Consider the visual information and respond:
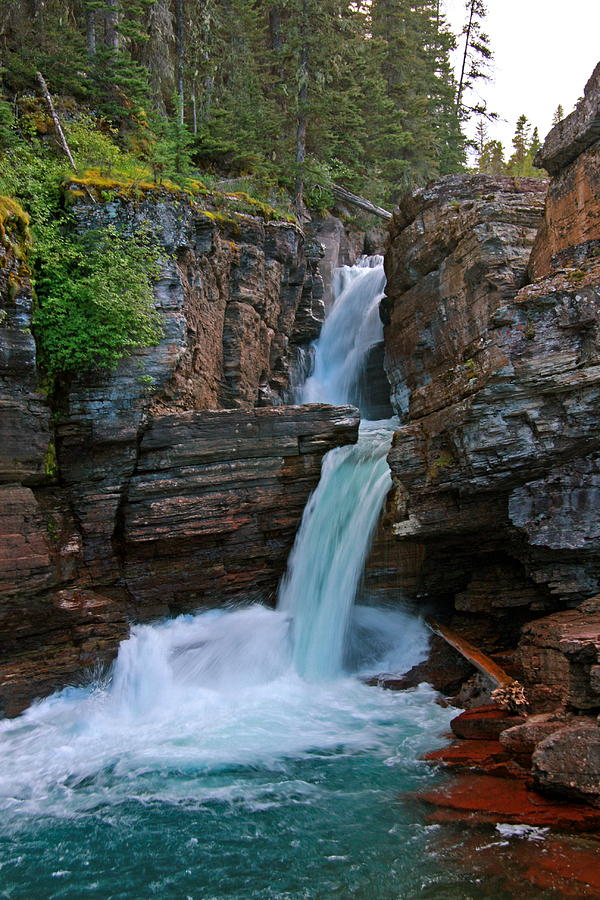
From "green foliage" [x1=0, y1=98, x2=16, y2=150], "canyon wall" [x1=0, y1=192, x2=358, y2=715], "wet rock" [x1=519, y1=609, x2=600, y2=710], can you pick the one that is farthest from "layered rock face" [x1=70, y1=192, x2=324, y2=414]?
"wet rock" [x1=519, y1=609, x2=600, y2=710]

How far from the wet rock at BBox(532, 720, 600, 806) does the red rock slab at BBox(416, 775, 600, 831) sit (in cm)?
19

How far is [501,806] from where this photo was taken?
686cm

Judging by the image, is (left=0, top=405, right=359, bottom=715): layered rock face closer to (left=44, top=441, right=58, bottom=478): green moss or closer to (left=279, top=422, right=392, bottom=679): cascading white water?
(left=44, top=441, right=58, bottom=478): green moss

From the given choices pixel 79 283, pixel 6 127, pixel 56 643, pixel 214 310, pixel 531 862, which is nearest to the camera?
pixel 531 862

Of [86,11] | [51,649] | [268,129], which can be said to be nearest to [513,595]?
[51,649]

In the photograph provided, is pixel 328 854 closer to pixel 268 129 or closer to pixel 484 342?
pixel 484 342

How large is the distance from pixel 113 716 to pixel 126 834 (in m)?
3.89

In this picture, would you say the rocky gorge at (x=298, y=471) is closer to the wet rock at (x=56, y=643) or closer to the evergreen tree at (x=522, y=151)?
the wet rock at (x=56, y=643)

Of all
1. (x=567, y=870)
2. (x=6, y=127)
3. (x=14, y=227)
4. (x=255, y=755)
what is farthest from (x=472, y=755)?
(x=6, y=127)

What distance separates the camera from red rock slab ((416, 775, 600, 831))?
21.0ft

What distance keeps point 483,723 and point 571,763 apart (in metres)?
2.36

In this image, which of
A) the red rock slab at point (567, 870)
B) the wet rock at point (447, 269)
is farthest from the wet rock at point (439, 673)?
the red rock slab at point (567, 870)

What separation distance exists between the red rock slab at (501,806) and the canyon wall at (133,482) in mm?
6568

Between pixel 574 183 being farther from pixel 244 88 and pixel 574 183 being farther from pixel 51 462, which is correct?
pixel 244 88
